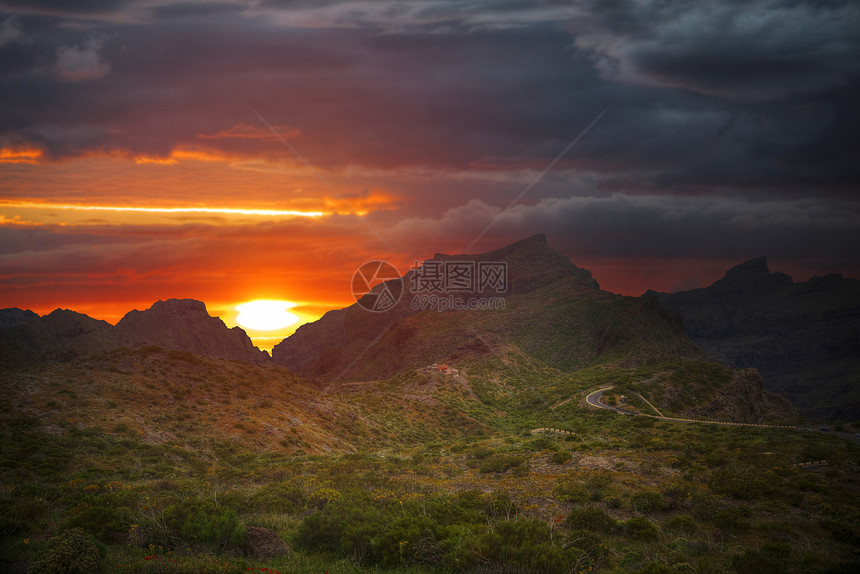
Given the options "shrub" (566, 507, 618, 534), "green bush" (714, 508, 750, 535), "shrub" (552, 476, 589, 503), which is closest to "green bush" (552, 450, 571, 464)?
"shrub" (552, 476, 589, 503)

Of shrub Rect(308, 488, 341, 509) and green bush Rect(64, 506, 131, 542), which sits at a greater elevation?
green bush Rect(64, 506, 131, 542)

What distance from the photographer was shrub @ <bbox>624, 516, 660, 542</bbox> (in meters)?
16.4

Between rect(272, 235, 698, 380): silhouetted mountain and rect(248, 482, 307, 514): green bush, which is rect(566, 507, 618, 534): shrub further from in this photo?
rect(272, 235, 698, 380): silhouetted mountain

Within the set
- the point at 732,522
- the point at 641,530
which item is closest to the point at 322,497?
the point at 641,530

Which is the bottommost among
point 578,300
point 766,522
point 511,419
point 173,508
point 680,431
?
point 511,419

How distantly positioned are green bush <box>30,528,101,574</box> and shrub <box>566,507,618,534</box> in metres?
14.9

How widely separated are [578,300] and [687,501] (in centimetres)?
16388

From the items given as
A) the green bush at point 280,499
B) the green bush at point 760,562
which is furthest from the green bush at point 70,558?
the green bush at point 760,562

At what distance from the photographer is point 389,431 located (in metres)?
57.6

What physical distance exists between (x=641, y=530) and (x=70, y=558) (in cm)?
1760

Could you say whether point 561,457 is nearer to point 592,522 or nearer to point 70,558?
point 592,522

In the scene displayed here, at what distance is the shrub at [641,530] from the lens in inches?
644

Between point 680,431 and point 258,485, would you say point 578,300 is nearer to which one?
point 680,431

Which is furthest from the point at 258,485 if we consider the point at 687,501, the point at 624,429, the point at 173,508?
the point at 624,429
